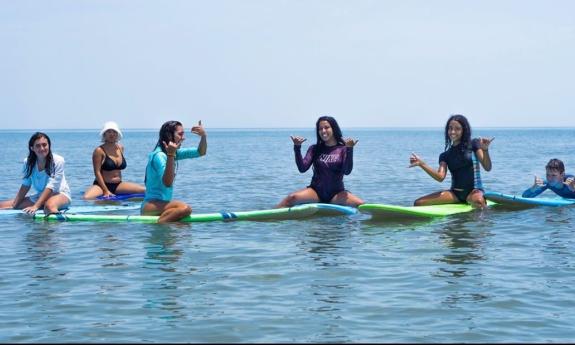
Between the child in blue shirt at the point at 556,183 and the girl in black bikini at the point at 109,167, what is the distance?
273 inches

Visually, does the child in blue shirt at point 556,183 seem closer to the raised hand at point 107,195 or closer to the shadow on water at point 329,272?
the shadow on water at point 329,272

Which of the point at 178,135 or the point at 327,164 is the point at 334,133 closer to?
the point at 327,164

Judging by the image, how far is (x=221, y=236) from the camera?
10.4 metres

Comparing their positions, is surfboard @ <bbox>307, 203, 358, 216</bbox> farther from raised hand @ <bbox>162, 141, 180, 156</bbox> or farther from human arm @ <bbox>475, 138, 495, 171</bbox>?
raised hand @ <bbox>162, 141, 180, 156</bbox>

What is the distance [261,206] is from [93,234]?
4701mm

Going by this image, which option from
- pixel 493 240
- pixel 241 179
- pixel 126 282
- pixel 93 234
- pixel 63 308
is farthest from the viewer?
pixel 241 179

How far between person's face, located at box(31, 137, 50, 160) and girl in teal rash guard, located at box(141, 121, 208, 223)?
64.8 inches

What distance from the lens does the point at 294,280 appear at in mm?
7734

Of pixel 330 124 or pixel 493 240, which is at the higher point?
pixel 330 124

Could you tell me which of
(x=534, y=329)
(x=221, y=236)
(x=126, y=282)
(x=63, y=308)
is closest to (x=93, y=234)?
(x=221, y=236)

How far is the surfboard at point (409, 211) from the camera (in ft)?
37.3

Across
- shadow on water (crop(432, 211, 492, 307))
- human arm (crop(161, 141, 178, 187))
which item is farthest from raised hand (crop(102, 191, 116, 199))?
shadow on water (crop(432, 211, 492, 307))

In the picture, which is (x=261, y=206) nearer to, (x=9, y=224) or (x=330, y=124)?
(x=330, y=124)

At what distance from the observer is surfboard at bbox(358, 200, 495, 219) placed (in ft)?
37.3
